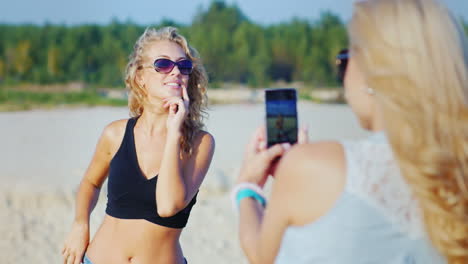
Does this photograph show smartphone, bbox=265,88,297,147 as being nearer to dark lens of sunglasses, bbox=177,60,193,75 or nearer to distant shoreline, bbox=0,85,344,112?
dark lens of sunglasses, bbox=177,60,193,75

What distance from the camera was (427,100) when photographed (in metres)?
1.36

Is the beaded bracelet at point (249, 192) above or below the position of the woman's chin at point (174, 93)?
below

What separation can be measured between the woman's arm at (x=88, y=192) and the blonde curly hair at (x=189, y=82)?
0.15 meters

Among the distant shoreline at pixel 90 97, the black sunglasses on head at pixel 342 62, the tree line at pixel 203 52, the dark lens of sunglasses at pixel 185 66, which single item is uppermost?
the black sunglasses on head at pixel 342 62

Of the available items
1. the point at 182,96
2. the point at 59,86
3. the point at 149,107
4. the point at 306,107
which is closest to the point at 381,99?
the point at 182,96

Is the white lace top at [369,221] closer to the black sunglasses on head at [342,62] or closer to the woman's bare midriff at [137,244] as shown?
the black sunglasses on head at [342,62]

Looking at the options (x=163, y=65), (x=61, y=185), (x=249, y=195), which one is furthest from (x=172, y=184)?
(x=61, y=185)

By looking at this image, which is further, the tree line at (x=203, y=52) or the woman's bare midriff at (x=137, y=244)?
the tree line at (x=203, y=52)

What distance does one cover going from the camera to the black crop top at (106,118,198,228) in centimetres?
252

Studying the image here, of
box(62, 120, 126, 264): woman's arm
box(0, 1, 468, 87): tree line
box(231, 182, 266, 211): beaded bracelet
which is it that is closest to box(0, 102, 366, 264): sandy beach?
box(62, 120, 126, 264): woman's arm

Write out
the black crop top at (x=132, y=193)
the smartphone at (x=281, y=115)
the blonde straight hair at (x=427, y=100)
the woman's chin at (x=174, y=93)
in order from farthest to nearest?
the woman's chin at (x=174, y=93)
the black crop top at (x=132, y=193)
the smartphone at (x=281, y=115)
the blonde straight hair at (x=427, y=100)

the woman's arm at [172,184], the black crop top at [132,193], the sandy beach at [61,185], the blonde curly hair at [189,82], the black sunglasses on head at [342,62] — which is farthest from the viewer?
the sandy beach at [61,185]

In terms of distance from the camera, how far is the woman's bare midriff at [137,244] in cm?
252

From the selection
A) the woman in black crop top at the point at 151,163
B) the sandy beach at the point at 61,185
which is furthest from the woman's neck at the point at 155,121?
the sandy beach at the point at 61,185
